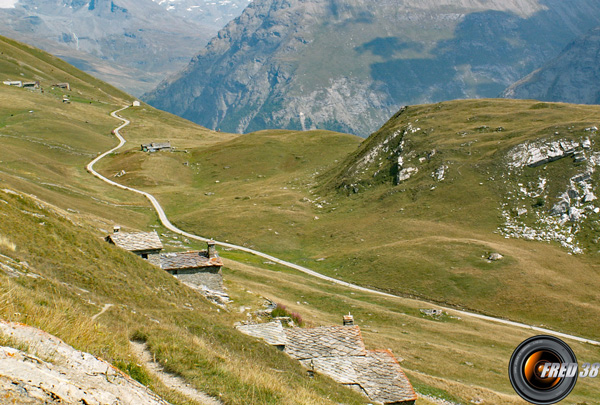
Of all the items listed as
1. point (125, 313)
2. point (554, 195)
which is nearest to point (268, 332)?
point (125, 313)

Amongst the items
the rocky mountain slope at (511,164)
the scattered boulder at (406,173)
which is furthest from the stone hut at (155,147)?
the scattered boulder at (406,173)

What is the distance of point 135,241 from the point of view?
40.3 m

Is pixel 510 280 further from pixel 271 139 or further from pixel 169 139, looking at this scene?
pixel 169 139

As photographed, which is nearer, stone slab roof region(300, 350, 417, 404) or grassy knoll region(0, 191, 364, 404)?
grassy knoll region(0, 191, 364, 404)

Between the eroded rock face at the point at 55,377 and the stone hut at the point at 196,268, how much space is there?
31032 mm

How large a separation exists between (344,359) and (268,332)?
4417mm

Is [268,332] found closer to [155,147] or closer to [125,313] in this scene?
[125,313]

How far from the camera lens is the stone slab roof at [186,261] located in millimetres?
40156

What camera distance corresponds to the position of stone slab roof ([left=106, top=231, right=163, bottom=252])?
39.3 meters

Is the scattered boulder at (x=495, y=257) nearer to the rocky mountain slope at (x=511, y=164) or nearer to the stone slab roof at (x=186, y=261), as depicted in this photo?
the rocky mountain slope at (x=511, y=164)

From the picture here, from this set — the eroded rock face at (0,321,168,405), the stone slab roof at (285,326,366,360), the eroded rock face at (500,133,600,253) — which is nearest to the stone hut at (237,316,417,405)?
the stone slab roof at (285,326,366,360)

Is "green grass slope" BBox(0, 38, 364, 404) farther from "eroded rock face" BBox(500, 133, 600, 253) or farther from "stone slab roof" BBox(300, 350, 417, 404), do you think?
"eroded rock face" BBox(500, 133, 600, 253)

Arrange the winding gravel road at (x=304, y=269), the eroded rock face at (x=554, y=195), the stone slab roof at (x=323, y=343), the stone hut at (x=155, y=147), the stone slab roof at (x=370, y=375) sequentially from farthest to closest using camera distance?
the stone hut at (x=155, y=147) → the eroded rock face at (x=554, y=195) → the winding gravel road at (x=304, y=269) → the stone slab roof at (x=323, y=343) → the stone slab roof at (x=370, y=375)

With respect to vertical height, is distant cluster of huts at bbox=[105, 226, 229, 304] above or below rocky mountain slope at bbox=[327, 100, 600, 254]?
below
